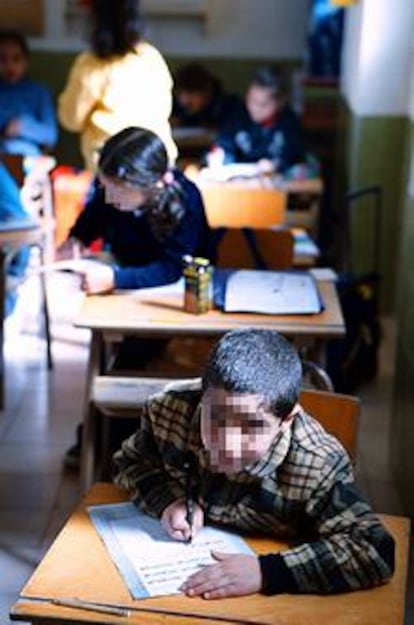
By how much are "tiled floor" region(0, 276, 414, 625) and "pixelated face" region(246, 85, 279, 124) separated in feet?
4.05

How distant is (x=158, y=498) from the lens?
1.79 m

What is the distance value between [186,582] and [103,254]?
206cm

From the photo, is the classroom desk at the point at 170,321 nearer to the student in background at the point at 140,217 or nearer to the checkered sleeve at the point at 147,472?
the student in background at the point at 140,217

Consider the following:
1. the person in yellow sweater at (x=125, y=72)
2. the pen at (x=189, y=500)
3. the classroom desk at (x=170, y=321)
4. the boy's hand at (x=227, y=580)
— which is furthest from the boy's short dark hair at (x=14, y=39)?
the boy's hand at (x=227, y=580)

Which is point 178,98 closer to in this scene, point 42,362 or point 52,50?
point 52,50

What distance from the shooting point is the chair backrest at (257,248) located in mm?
3336

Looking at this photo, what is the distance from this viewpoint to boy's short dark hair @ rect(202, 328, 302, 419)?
1595mm

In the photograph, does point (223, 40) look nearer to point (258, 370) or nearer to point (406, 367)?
point (406, 367)

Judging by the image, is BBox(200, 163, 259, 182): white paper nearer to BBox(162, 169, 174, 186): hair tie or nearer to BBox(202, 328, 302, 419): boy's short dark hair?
BBox(162, 169, 174, 186): hair tie

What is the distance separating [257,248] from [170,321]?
2.33ft

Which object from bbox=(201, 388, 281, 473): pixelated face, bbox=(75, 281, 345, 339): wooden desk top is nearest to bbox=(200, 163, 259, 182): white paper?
bbox=(75, 281, 345, 339): wooden desk top

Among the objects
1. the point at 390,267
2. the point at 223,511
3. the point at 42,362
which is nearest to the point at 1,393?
the point at 42,362

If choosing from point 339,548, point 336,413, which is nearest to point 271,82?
point 336,413

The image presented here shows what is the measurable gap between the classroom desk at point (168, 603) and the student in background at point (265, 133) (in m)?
3.90
